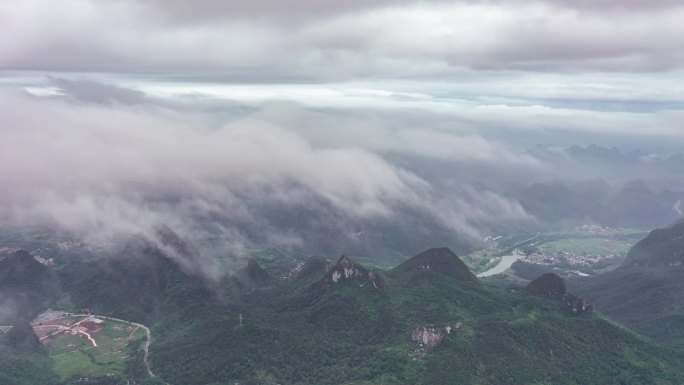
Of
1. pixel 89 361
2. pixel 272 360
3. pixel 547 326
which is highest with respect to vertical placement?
pixel 547 326

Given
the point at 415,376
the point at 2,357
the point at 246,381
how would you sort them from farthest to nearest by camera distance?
the point at 2,357 → the point at 246,381 → the point at 415,376

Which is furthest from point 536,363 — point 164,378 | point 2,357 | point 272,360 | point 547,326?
point 2,357

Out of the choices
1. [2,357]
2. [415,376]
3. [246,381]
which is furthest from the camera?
[2,357]

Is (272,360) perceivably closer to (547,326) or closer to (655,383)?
(547,326)

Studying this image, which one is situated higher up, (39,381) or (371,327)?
(371,327)

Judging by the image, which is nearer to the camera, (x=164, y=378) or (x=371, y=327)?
(x=164, y=378)

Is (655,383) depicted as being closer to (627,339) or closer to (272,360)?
(627,339)

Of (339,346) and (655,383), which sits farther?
(339,346)

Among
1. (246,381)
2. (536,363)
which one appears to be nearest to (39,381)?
(246,381)

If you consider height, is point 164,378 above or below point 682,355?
below
